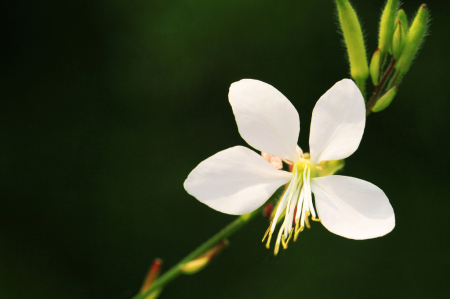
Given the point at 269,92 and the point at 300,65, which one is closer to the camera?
the point at 269,92

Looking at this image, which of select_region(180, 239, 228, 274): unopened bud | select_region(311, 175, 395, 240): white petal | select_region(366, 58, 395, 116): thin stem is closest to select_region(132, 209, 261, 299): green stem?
select_region(180, 239, 228, 274): unopened bud

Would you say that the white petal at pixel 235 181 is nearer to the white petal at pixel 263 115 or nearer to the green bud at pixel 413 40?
the white petal at pixel 263 115

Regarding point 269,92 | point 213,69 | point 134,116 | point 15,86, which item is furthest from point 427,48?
point 15,86

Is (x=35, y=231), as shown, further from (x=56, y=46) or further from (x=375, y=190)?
(x=375, y=190)

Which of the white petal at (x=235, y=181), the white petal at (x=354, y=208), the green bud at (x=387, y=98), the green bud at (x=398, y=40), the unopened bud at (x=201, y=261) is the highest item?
the green bud at (x=398, y=40)

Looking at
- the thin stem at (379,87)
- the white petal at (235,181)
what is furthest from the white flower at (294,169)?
the thin stem at (379,87)

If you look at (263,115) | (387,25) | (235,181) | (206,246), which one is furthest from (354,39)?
(206,246)
